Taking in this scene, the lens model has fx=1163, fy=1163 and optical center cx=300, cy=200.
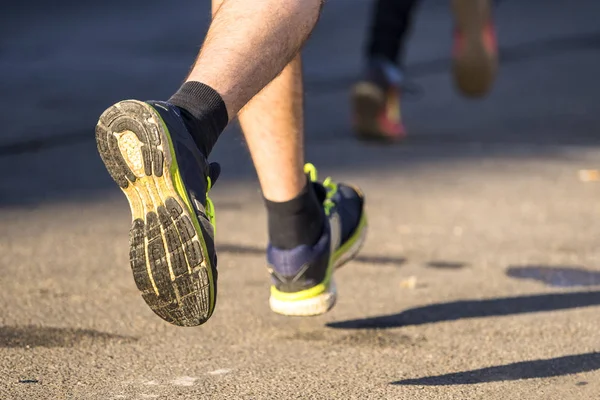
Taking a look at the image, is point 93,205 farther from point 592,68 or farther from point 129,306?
point 592,68

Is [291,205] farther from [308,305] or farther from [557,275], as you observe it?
[557,275]

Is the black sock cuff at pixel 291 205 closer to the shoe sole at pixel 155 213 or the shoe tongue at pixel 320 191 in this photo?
the shoe tongue at pixel 320 191

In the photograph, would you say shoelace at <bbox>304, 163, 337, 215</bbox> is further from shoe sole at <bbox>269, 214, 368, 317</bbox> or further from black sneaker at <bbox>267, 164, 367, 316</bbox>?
shoe sole at <bbox>269, 214, 368, 317</bbox>

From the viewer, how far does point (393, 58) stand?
16.9 ft

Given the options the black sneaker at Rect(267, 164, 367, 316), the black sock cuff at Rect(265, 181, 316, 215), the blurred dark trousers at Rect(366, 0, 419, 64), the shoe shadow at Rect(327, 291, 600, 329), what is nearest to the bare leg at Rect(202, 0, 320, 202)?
the black sock cuff at Rect(265, 181, 316, 215)

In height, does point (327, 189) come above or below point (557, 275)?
above

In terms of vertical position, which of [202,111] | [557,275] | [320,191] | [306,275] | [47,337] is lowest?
[557,275]

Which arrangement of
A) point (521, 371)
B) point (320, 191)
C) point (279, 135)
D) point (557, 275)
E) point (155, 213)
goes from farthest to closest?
point (557, 275) → point (320, 191) → point (279, 135) → point (521, 371) → point (155, 213)

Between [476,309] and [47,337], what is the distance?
101cm

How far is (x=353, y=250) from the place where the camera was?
8.98 feet

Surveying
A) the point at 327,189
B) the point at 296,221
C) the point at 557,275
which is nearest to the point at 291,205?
the point at 296,221

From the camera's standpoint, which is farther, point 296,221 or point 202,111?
point 296,221

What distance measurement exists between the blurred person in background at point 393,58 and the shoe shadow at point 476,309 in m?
2.26

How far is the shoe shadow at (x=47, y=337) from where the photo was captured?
242cm
